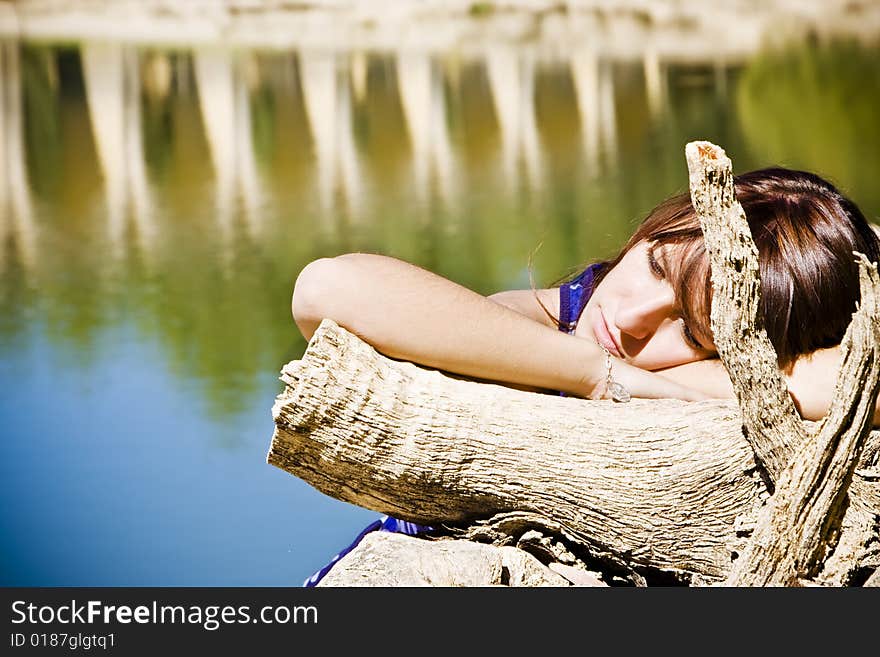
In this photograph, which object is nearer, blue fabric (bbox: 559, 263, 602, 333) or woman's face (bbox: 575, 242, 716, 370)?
woman's face (bbox: 575, 242, 716, 370)

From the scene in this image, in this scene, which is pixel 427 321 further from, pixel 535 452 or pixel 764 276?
pixel 764 276

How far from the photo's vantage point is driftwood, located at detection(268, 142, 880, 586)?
33.1 inches

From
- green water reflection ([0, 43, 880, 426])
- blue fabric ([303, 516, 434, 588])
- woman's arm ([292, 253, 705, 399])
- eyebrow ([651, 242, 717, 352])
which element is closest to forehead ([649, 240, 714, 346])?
eyebrow ([651, 242, 717, 352])

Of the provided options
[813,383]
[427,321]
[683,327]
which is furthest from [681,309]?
[427,321]

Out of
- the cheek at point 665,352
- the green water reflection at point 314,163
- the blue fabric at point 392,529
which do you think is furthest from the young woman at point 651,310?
the green water reflection at point 314,163

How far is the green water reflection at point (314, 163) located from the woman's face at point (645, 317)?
3480mm

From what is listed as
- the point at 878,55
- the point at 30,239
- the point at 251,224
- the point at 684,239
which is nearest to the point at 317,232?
the point at 251,224

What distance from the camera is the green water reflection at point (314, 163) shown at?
15.7 feet

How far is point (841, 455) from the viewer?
32.3 inches

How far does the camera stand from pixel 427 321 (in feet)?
2.92

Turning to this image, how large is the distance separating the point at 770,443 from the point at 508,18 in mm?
5557

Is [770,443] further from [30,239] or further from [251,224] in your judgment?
[30,239]

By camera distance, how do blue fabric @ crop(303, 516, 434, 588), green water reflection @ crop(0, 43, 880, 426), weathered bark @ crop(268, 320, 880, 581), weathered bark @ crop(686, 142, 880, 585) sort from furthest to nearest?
1. green water reflection @ crop(0, 43, 880, 426)
2. blue fabric @ crop(303, 516, 434, 588)
3. weathered bark @ crop(268, 320, 880, 581)
4. weathered bark @ crop(686, 142, 880, 585)

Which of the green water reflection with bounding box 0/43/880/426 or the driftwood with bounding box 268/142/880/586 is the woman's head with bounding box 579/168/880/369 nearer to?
the driftwood with bounding box 268/142/880/586
